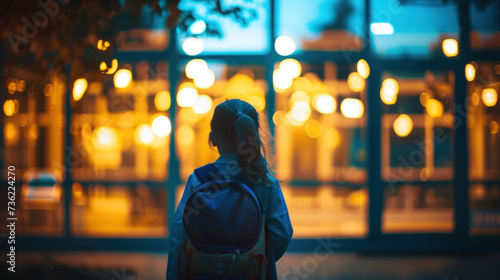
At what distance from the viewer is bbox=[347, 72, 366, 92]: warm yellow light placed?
6.25m

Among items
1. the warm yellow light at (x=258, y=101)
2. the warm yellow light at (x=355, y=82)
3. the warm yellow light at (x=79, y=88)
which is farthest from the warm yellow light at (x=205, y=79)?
the warm yellow light at (x=355, y=82)

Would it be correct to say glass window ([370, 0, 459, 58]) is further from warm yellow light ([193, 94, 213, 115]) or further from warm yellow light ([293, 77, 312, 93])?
warm yellow light ([193, 94, 213, 115])

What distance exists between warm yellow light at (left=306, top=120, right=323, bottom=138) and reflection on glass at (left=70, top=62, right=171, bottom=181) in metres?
2.55

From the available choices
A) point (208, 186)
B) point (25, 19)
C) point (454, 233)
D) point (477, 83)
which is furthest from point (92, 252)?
point (477, 83)

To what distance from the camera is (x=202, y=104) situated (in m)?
6.84

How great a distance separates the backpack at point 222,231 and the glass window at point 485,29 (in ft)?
18.1

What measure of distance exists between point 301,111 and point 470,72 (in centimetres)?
262

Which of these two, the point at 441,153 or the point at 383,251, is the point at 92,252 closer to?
the point at 383,251

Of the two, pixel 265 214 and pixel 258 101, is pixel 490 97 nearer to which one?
pixel 258 101

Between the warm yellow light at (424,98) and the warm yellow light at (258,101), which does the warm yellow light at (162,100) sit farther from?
the warm yellow light at (424,98)

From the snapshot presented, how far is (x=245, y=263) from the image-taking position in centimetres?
186

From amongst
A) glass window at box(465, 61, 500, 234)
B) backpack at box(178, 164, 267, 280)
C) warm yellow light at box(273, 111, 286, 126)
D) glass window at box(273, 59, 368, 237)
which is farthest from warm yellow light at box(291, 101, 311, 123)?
backpack at box(178, 164, 267, 280)

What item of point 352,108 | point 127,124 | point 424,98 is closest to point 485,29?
point 424,98

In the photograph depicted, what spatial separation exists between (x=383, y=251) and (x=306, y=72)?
2.91m
